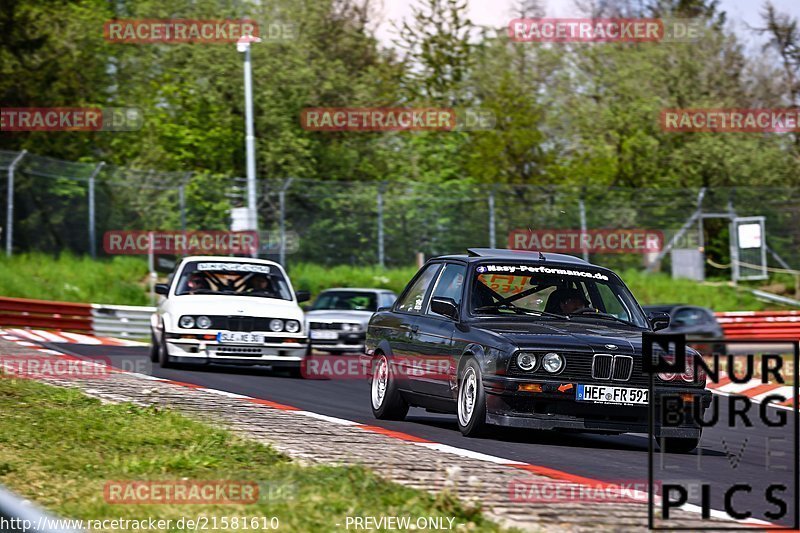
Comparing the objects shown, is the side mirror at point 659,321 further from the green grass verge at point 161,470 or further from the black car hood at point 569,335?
the green grass verge at point 161,470

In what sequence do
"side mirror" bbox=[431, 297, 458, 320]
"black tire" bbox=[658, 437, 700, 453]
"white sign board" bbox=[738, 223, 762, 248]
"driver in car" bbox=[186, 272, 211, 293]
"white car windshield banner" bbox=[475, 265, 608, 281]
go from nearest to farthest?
1. "black tire" bbox=[658, 437, 700, 453]
2. "side mirror" bbox=[431, 297, 458, 320]
3. "white car windshield banner" bbox=[475, 265, 608, 281]
4. "driver in car" bbox=[186, 272, 211, 293]
5. "white sign board" bbox=[738, 223, 762, 248]


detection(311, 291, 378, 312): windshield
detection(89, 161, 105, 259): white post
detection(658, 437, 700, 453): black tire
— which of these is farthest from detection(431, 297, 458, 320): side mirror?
detection(89, 161, 105, 259): white post

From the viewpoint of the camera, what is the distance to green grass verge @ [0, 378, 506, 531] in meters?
6.41

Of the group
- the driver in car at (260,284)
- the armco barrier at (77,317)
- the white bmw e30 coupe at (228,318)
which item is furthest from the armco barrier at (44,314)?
the driver in car at (260,284)

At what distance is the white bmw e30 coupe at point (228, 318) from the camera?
18.4 m

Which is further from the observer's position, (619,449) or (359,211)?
(359,211)

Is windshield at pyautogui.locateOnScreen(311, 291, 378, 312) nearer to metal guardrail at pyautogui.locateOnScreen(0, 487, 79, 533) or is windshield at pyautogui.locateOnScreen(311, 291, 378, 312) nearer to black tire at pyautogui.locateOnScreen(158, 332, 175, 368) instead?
black tire at pyautogui.locateOnScreen(158, 332, 175, 368)

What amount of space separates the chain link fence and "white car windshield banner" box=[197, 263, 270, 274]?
46.3 ft

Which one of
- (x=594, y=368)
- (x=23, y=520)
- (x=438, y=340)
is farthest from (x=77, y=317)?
(x=23, y=520)

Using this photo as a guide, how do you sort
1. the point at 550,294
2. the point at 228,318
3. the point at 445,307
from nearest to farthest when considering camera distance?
the point at 445,307 < the point at 550,294 < the point at 228,318

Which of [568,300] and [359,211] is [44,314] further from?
[568,300]

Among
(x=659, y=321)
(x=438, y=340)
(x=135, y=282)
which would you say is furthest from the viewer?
(x=135, y=282)

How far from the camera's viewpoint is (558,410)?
10336mm

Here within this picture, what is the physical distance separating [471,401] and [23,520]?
6.92 metres
